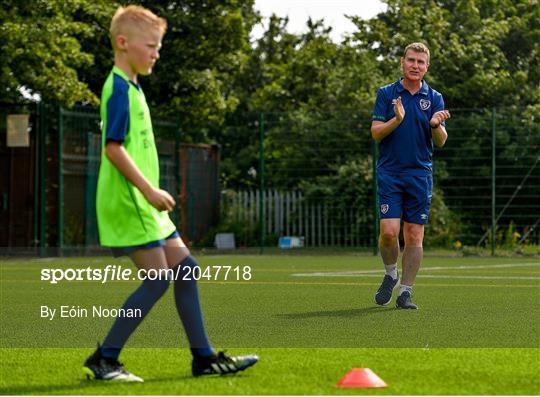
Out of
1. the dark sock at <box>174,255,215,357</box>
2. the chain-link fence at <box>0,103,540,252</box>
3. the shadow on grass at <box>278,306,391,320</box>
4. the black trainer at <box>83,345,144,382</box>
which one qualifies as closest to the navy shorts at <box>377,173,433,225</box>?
the shadow on grass at <box>278,306,391,320</box>

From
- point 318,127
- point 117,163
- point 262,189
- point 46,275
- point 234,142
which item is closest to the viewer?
point 117,163

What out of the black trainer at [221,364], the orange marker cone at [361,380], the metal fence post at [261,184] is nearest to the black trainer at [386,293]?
the black trainer at [221,364]

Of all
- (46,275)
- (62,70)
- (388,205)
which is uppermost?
(62,70)

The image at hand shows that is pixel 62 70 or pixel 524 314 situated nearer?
pixel 524 314

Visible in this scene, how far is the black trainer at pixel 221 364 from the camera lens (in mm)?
5996

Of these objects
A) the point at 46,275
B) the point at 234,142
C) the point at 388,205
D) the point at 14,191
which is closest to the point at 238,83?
the point at 234,142

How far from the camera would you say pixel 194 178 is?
26.6 metres

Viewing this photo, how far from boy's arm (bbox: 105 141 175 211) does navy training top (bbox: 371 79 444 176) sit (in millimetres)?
4686

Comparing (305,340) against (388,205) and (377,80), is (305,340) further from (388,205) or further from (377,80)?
(377,80)

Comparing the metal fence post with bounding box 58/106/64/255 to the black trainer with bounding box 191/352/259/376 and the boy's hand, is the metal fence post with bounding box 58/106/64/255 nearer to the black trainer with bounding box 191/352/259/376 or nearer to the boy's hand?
the black trainer with bounding box 191/352/259/376

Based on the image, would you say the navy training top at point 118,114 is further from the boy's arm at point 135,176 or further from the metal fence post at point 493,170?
the metal fence post at point 493,170

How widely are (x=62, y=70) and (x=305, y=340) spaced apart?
51.4 feet

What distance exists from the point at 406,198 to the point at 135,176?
A: 4.89 m

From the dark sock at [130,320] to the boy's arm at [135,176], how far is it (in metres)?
0.48
